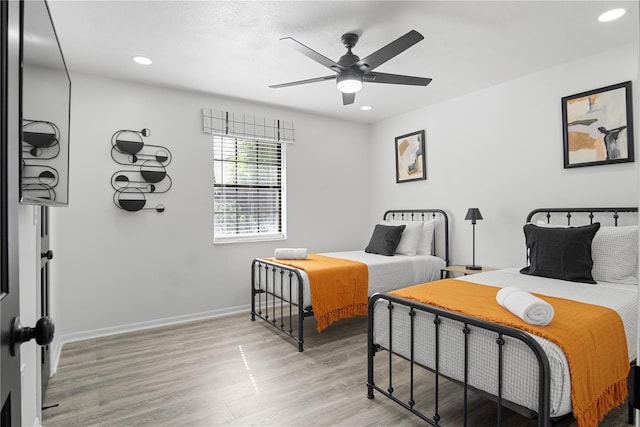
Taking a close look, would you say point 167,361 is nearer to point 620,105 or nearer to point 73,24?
point 73,24

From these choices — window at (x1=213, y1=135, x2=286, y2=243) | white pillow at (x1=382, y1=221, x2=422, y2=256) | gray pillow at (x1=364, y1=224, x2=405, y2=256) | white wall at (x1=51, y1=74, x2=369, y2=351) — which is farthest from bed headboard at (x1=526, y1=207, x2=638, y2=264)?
window at (x1=213, y1=135, x2=286, y2=243)

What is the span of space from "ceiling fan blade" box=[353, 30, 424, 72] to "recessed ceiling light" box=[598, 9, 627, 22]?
1423 mm

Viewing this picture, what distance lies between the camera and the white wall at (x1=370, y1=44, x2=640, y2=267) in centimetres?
310

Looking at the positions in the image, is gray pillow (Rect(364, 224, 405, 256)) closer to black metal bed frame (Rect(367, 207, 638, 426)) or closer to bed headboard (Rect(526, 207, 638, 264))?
bed headboard (Rect(526, 207, 638, 264))

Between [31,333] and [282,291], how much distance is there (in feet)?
9.25

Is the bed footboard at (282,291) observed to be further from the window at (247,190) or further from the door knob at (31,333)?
the door knob at (31,333)

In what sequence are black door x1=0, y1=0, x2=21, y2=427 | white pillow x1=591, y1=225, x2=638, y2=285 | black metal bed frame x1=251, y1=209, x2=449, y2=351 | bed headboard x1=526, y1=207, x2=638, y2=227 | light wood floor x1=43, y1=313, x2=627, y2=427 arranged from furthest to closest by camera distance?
black metal bed frame x1=251, y1=209, x2=449, y2=351
bed headboard x1=526, y1=207, x2=638, y2=227
white pillow x1=591, y1=225, x2=638, y2=285
light wood floor x1=43, y1=313, x2=627, y2=427
black door x1=0, y1=0, x2=21, y2=427

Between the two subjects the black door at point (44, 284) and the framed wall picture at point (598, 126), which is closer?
the black door at point (44, 284)

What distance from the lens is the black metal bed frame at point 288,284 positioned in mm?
3219

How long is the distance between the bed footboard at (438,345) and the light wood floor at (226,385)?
0.16 metres

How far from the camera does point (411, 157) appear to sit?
4.82 m

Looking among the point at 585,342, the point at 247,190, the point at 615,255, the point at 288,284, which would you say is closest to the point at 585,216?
the point at 615,255

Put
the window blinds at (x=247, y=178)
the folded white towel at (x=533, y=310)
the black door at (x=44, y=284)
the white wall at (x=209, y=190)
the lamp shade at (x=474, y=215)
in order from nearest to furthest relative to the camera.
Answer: the folded white towel at (x=533, y=310)
the black door at (x=44, y=284)
the white wall at (x=209, y=190)
the lamp shade at (x=474, y=215)
the window blinds at (x=247, y=178)

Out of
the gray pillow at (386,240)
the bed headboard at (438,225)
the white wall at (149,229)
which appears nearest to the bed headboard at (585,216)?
the bed headboard at (438,225)
